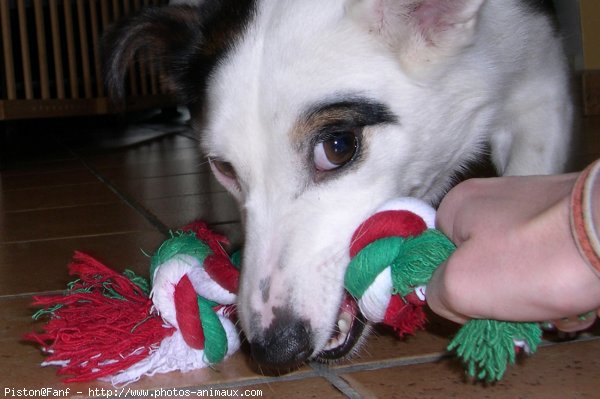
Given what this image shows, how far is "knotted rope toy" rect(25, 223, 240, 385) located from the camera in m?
1.22

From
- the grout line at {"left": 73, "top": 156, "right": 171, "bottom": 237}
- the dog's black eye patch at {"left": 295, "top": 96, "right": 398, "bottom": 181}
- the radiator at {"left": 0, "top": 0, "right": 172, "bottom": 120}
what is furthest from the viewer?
the radiator at {"left": 0, "top": 0, "right": 172, "bottom": 120}

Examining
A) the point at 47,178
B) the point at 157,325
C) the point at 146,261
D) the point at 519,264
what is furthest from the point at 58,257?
the point at 47,178

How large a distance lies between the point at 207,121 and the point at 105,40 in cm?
32

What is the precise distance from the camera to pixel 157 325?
1.26 metres

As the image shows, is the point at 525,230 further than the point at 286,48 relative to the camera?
No

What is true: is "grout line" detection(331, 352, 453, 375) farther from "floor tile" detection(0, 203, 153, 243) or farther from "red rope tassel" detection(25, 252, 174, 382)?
"floor tile" detection(0, 203, 153, 243)

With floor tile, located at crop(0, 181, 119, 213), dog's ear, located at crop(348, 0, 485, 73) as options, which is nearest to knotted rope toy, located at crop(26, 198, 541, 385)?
dog's ear, located at crop(348, 0, 485, 73)

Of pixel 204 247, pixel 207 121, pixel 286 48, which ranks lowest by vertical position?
pixel 204 247

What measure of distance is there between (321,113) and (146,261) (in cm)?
74

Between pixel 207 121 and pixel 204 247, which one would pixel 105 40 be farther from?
pixel 204 247

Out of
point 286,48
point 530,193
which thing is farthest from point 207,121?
point 530,193

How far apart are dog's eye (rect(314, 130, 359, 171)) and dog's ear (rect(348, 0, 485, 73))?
21cm

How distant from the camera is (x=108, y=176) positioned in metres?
3.76

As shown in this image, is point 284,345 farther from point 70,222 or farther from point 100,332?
point 70,222
